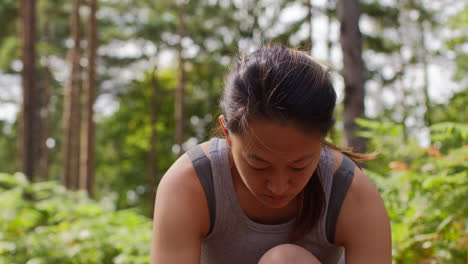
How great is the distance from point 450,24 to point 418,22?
1404 centimetres

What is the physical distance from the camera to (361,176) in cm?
185

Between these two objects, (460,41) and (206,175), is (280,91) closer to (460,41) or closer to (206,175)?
(206,175)

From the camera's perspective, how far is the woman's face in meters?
1.43

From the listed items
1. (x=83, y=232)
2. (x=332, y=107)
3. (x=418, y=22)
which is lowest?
(x=83, y=232)

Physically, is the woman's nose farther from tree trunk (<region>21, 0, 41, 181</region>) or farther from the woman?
tree trunk (<region>21, 0, 41, 181</region>)

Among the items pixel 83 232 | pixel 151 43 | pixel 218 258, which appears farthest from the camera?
pixel 151 43

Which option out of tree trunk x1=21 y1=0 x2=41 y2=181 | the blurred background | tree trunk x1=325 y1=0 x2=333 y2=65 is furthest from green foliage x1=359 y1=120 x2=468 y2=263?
tree trunk x1=325 y1=0 x2=333 y2=65

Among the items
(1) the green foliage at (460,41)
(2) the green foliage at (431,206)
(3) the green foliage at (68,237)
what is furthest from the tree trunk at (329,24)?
(2) the green foliage at (431,206)

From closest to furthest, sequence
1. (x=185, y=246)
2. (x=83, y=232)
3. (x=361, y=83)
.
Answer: (x=185, y=246), (x=83, y=232), (x=361, y=83)

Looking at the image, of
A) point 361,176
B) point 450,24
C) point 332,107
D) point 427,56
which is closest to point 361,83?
point 450,24

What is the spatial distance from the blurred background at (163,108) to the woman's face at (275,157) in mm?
372

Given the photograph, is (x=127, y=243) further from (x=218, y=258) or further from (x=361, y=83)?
(x=361, y=83)

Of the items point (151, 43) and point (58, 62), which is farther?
point (58, 62)

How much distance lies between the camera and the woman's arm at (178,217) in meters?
1.72
